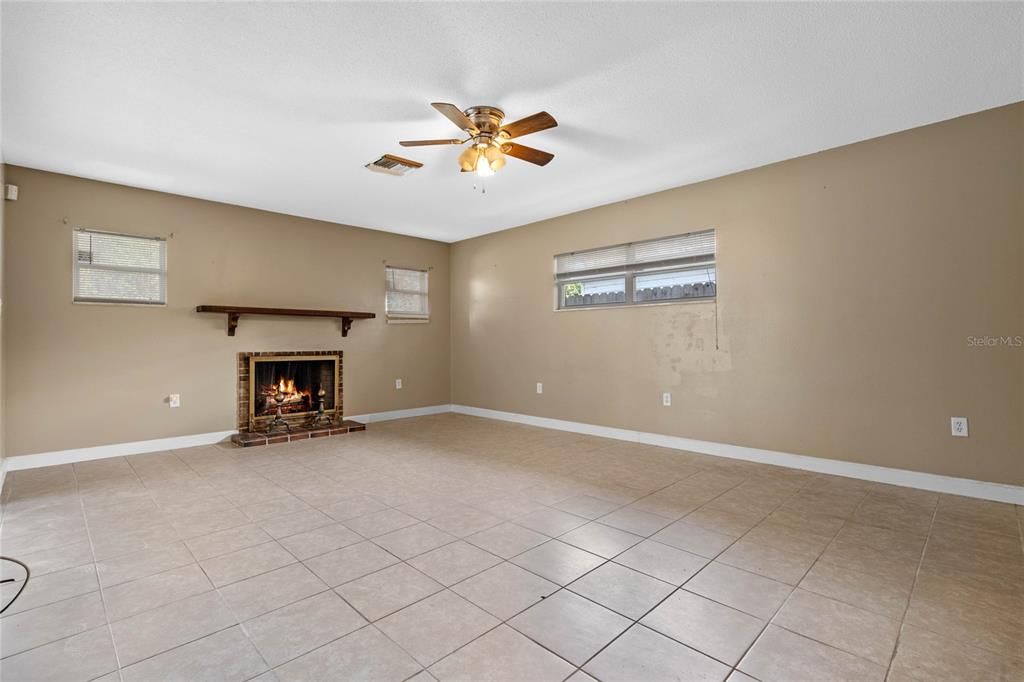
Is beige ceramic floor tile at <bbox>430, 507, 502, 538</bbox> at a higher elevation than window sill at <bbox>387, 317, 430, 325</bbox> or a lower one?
lower

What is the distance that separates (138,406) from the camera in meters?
4.46

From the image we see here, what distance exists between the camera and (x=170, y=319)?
4.67m

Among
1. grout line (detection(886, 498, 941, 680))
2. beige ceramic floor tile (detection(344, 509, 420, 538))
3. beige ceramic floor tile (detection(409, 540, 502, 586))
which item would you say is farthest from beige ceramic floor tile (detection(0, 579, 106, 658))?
grout line (detection(886, 498, 941, 680))

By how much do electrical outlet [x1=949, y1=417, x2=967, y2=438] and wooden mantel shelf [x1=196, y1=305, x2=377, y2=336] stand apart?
5.47 m

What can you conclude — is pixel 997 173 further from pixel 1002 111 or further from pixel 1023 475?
pixel 1023 475

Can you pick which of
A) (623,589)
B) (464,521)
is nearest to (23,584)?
(464,521)

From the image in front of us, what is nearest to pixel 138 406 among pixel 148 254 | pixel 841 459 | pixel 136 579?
pixel 148 254

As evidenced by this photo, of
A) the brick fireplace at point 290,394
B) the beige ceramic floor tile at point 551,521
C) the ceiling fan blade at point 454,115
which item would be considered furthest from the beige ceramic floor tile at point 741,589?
the brick fireplace at point 290,394

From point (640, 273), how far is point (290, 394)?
419 centimetres

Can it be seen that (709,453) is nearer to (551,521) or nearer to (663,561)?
(551,521)

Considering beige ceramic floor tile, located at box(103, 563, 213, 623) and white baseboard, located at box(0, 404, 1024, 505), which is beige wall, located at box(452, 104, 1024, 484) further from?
beige ceramic floor tile, located at box(103, 563, 213, 623)

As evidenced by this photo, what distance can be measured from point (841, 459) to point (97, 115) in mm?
5791

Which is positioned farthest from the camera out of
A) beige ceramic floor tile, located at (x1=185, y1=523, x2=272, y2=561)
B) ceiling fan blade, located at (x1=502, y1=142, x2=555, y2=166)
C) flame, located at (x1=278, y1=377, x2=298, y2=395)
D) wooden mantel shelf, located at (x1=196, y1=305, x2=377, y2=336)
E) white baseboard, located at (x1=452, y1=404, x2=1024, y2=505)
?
flame, located at (x1=278, y1=377, x2=298, y2=395)

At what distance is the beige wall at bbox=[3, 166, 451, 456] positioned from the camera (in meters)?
3.98
